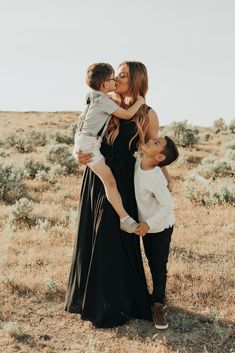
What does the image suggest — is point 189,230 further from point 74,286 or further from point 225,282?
point 74,286

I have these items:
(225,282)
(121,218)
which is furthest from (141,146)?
(225,282)

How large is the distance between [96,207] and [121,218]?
1.24 feet

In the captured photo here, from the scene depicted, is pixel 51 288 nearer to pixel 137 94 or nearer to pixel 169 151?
pixel 169 151

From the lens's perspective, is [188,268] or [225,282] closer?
[225,282]

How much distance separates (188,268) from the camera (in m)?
7.18

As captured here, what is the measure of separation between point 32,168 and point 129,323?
981cm

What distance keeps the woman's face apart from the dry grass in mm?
2487

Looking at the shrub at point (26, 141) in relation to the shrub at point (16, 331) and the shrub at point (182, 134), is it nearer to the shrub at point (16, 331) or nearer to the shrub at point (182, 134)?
the shrub at point (182, 134)

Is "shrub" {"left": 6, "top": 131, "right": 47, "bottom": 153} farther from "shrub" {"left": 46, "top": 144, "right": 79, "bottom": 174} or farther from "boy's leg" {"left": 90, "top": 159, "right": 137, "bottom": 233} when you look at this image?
"boy's leg" {"left": 90, "top": 159, "right": 137, "bottom": 233}

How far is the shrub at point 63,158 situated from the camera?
1511 cm

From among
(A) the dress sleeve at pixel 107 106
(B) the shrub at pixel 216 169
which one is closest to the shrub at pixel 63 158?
(B) the shrub at pixel 216 169

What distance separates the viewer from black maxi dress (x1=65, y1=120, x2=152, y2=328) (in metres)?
5.11

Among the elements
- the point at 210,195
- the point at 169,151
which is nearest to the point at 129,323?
Result: the point at 169,151

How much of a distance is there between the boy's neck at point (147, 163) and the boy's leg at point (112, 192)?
33 centimetres
